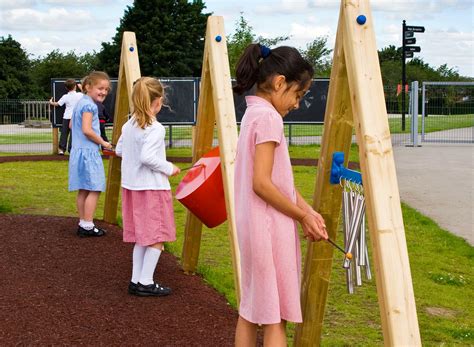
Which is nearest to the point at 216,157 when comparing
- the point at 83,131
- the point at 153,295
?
the point at 153,295

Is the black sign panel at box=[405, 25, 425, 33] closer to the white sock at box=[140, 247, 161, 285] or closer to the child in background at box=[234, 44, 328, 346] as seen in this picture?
the white sock at box=[140, 247, 161, 285]

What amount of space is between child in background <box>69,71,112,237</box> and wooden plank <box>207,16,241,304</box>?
91.9 inches

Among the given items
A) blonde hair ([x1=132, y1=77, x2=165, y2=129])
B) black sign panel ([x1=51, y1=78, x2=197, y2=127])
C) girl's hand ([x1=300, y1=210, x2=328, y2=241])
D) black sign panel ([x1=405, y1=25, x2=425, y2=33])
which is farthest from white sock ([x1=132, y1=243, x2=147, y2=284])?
black sign panel ([x1=405, y1=25, x2=425, y2=33])

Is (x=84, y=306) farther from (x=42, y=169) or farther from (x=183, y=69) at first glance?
(x=183, y=69)

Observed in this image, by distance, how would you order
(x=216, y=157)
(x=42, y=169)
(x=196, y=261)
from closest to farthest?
(x=216, y=157)
(x=196, y=261)
(x=42, y=169)

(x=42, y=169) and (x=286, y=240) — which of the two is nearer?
(x=286, y=240)

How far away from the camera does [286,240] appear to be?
4008mm

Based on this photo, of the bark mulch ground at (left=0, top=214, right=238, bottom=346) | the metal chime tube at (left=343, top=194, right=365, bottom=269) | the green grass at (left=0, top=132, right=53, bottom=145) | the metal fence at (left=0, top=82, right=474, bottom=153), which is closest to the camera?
the metal chime tube at (left=343, top=194, right=365, bottom=269)

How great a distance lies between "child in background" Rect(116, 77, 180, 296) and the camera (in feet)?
20.8

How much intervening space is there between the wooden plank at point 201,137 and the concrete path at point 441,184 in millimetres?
3506

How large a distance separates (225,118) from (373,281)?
221 cm

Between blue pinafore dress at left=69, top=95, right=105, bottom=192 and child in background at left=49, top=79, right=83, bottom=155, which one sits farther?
child in background at left=49, top=79, right=83, bottom=155

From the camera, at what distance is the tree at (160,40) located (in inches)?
2625

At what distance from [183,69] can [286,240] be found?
64489 millimetres
